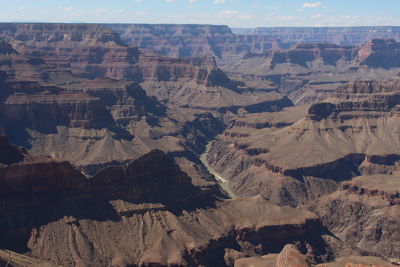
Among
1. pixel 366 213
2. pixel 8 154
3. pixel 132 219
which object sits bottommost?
pixel 366 213

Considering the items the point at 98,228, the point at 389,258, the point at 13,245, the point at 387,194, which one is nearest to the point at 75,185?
the point at 98,228

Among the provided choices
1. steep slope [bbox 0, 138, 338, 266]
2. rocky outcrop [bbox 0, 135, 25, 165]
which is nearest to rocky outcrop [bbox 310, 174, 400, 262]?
steep slope [bbox 0, 138, 338, 266]

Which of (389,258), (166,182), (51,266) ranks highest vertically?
(166,182)

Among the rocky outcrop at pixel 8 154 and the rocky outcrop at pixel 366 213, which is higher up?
the rocky outcrop at pixel 8 154

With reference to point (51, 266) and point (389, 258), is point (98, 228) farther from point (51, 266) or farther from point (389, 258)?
point (389, 258)

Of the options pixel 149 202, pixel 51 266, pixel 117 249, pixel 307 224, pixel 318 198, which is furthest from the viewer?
pixel 318 198

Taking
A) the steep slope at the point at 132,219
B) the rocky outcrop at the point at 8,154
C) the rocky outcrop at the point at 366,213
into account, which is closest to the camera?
the steep slope at the point at 132,219

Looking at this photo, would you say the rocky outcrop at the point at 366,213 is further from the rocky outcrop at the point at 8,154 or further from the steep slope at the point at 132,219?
the rocky outcrop at the point at 8,154

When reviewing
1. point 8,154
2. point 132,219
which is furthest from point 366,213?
point 8,154

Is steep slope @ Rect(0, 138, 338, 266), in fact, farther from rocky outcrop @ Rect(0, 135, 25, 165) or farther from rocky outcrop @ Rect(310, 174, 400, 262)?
rocky outcrop @ Rect(310, 174, 400, 262)

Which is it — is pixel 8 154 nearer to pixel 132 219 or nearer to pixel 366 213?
pixel 132 219

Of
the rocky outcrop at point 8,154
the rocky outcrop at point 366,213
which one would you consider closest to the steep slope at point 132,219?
the rocky outcrop at point 8,154
